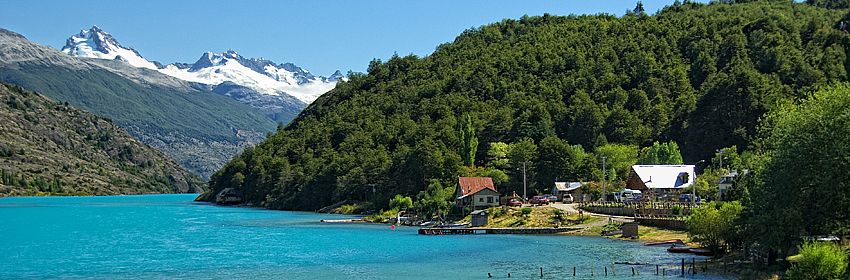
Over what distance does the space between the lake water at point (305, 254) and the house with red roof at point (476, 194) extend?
1373cm

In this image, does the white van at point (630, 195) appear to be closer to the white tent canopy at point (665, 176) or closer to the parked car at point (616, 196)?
the parked car at point (616, 196)

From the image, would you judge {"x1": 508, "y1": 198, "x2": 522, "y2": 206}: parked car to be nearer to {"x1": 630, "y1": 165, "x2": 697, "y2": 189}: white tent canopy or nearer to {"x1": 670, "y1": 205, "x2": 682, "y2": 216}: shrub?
{"x1": 630, "y1": 165, "x2": 697, "y2": 189}: white tent canopy

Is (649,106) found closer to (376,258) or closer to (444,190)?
(444,190)

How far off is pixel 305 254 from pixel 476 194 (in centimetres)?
4729

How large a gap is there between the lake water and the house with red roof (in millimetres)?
13729

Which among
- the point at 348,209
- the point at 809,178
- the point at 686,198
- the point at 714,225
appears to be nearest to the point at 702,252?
the point at 714,225

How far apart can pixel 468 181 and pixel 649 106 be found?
72.6 meters

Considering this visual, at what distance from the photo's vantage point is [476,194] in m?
134

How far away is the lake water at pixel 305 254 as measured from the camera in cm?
7319

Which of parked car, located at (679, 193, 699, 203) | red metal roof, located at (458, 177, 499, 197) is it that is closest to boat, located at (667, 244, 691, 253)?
parked car, located at (679, 193, 699, 203)

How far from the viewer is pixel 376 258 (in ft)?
276

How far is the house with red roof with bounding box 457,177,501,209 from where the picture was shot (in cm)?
13375

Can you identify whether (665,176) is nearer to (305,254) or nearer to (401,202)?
(401,202)

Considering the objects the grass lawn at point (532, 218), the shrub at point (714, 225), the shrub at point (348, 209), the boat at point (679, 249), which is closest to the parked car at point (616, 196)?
the grass lawn at point (532, 218)
